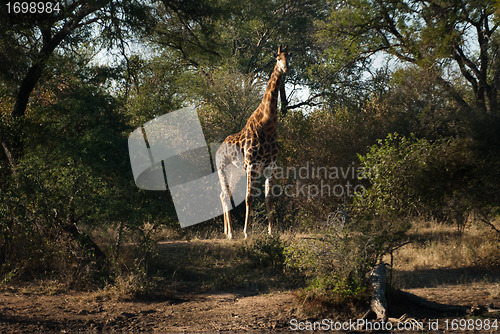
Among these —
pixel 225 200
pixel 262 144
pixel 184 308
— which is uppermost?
pixel 262 144

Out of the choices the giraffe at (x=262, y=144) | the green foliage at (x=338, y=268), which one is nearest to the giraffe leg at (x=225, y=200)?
the giraffe at (x=262, y=144)

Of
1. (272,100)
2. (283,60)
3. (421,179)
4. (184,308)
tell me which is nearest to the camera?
(184,308)

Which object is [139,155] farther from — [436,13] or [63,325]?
[436,13]

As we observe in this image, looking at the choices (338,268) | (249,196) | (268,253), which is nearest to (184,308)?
(338,268)

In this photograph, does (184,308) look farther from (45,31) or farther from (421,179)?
(45,31)

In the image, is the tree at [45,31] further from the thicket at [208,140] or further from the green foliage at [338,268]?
the green foliage at [338,268]

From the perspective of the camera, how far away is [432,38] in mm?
15578

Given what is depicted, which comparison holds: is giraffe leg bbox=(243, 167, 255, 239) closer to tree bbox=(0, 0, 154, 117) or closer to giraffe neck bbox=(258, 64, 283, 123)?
giraffe neck bbox=(258, 64, 283, 123)

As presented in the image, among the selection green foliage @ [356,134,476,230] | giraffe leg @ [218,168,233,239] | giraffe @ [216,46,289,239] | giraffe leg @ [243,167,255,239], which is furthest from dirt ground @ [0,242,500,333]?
giraffe leg @ [218,168,233,239]

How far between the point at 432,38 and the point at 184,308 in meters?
11.7

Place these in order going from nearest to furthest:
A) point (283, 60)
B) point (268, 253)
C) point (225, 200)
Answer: point (268, 253) < point (283, 60) < point (225, 200)

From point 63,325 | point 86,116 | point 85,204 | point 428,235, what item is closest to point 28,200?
point 85,204

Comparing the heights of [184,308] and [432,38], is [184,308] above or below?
below

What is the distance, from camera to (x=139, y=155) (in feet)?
34.8
